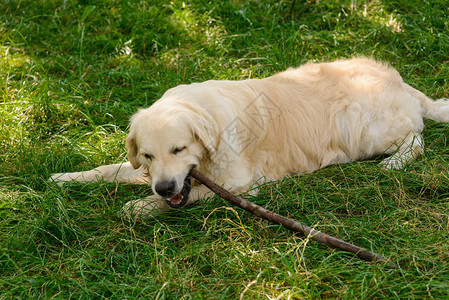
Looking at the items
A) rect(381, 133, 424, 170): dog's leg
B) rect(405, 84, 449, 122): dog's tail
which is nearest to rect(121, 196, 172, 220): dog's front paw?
rect(381, 133, 424, 170): dog's leg

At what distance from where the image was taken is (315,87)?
186 inches

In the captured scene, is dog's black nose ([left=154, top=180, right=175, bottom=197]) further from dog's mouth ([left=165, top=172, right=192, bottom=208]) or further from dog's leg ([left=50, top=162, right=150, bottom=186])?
dog's leg ([left=50, top=162, right=150, bottom=186])

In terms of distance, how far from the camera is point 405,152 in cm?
438

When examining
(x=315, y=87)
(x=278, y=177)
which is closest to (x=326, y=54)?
(x=315, y=87)

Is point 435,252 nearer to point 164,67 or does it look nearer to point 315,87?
point 315,87

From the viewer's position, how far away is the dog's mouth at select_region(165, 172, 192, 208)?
391cm

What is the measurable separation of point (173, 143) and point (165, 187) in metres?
0.31

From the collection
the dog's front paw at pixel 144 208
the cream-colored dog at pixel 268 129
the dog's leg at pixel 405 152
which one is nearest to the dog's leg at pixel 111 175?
the cream-colored dog at pixel 268 129

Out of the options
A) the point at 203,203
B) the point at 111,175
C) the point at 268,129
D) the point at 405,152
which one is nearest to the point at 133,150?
the point at 111,175

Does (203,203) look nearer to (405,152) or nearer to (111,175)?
(111,175)

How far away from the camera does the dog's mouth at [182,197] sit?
3.91 metres

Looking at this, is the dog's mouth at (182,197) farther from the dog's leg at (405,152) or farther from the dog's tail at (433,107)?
the dog's tail at (433,107)

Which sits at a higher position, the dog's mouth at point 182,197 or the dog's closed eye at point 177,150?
the dog's closed eye at point 177,150

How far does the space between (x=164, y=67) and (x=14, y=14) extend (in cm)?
244
